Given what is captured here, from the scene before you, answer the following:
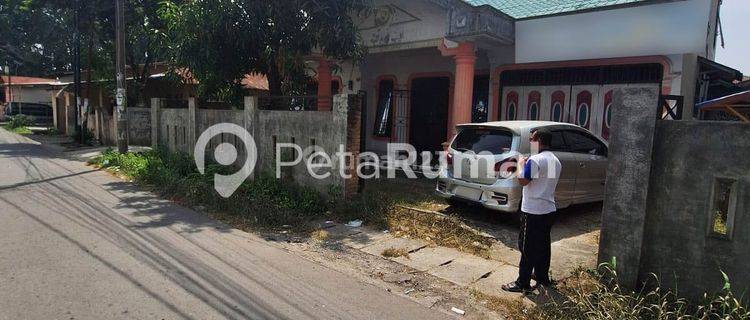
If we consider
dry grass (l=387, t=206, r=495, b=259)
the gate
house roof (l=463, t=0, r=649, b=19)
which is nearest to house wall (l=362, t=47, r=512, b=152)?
A: the gate

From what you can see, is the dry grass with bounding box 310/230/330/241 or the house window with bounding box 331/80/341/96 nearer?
the dry grass with bounding box 310/230/330/241

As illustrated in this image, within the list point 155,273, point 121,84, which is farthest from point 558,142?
point 121,84

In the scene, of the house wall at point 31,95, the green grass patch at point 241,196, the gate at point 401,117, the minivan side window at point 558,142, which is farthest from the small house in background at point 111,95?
the house wall at point 31,95

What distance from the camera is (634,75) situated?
8.88 metres

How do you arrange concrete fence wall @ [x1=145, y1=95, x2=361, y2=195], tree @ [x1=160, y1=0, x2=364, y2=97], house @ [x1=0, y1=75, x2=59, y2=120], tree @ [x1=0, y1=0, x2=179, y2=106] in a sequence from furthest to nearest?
house @ [x1=0, y1=75, x2=59, y2=120]
tree @ [x1=0, y1=0, x2=179, y2=106]
tree @ [x1=160, y1=0, x2=364, y2=97]
concrete fence wall @ [x1=145, y1=95, x2=361, y2=195]

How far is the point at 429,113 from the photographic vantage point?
1280 centimetres

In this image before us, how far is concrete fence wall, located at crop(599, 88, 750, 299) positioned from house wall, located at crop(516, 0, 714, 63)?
15.7 ft

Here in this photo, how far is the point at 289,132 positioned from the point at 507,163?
3.96m

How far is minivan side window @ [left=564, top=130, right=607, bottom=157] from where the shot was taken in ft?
22.7

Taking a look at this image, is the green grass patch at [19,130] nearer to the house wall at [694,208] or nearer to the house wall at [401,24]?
the house wall at [401,24]

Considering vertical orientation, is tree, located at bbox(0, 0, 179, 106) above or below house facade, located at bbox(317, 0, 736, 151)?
above

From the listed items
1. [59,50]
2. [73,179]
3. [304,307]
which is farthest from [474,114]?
[59,50]

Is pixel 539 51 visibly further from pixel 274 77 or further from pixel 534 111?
pixel 274 77

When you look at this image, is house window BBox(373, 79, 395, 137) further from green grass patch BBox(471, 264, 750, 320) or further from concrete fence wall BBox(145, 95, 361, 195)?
green grass patch BBox(471, 264, 750, 320)
